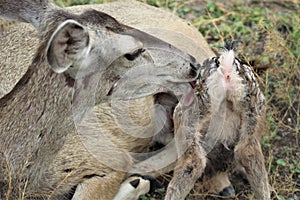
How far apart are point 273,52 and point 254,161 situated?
197 centimetres

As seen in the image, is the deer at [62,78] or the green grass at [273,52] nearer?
the deer at [62,78]

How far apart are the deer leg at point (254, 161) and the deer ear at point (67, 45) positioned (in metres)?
1.23

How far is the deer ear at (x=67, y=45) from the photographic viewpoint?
400 centimetres

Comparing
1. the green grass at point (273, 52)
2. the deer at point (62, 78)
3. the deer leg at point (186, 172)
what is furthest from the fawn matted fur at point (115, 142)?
the green grass at point (273, 52)

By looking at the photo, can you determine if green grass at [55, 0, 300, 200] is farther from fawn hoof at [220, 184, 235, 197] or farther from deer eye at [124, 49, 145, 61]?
deer eye at [124, 49, 145, 61]

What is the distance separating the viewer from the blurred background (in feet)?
18.3

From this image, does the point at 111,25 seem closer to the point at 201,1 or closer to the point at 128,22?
the point at 128,22

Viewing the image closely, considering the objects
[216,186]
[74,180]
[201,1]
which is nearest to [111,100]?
[74,180]

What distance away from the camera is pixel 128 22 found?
5902mm

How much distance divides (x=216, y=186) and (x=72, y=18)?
1.84 m

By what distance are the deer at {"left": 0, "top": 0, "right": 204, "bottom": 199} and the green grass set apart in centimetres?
113

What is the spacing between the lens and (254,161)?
470 centimetres

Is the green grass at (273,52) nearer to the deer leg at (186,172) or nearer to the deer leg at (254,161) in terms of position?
the deer leg at (254,161)

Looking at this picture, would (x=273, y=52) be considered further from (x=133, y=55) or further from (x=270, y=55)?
(x=133, y=55)
